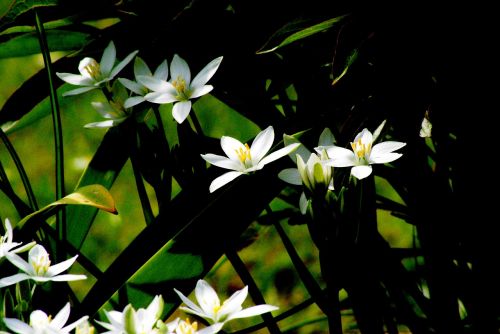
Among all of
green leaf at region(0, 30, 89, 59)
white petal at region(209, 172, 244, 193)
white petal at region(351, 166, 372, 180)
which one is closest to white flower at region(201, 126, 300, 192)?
white petal at region(209, 172, 244, 193)

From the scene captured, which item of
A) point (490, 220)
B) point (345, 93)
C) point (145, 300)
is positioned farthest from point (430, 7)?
point (145, 300)

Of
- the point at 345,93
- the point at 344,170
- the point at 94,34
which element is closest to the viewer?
the point at 344,170

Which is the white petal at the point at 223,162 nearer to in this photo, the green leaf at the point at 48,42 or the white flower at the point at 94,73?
the white flower at the point at 94,73

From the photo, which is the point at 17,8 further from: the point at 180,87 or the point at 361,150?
the point at 361,150

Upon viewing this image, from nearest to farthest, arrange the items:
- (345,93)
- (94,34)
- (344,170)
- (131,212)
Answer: (344,170) → (345,93) → (94,34) → (131,212)

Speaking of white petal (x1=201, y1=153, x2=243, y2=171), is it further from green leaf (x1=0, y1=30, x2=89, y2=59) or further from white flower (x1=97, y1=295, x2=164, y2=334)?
green leaf (x1=0, y1=30, x2=89, y2=59)

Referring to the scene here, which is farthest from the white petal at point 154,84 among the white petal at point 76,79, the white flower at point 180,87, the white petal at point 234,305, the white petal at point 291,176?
the white petal at point 234,305

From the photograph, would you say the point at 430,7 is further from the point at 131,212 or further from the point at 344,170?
the point at 131,212

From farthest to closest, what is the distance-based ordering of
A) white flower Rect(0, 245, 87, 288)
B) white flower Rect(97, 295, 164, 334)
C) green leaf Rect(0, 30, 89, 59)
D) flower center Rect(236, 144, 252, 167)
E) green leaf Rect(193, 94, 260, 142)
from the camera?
green leaf Rect(193, 94, 260, 142) < green leaf Rect(0, 30, 89, 59) < flower center Rect(236, 144, 252, 167) < white flower Rect(0, 245, 87, 288) < white flower Rect(97, 295, 164, 334)
